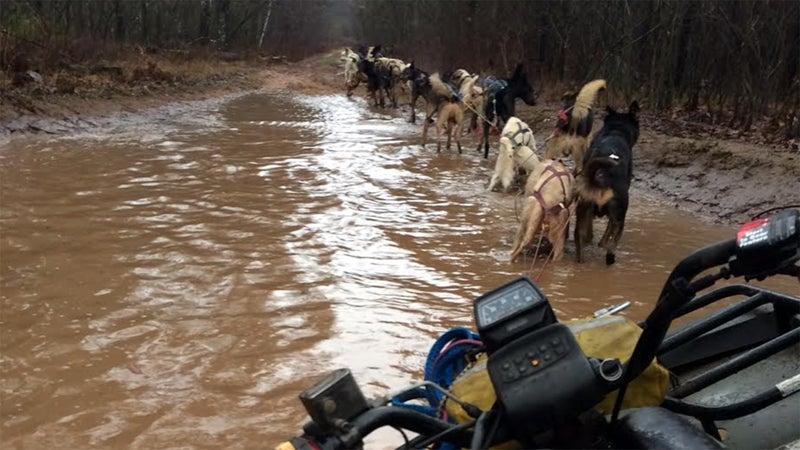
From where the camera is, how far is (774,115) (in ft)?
39.3

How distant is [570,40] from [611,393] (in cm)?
1822

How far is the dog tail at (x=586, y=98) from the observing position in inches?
363

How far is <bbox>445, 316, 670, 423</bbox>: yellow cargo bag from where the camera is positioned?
1876 mm

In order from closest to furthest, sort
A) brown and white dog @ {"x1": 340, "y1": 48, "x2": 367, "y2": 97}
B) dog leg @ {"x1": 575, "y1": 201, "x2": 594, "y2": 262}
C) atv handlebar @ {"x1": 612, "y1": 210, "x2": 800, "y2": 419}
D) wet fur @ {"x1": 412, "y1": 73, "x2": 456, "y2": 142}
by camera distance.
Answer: atv handlebar @ {"x1": 612, "y1": 210, "x2": 800, "y2": 419} < dog leg @ {"x1": 575, "y1": 201, "x2": 594, "y2": 262} < wet fur @ {"x1": 412, "y1": 73, "x2": 456, "y2": 142} < brown and white dog @ {"x1": 340, "y1": 48, "x2": 367, "y2": 97}

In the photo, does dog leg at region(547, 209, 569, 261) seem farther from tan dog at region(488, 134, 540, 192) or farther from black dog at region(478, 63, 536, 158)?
black dog at region(478, 63, 536, 158)

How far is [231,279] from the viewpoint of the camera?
630 centimetres

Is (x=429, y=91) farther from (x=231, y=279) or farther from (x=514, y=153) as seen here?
(x=231, y=279)

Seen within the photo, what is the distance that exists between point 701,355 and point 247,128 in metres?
16.0

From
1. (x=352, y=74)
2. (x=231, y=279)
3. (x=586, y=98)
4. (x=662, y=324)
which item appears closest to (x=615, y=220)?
(x=586, y=98)

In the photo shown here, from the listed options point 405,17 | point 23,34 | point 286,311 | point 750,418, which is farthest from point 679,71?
point 405,17

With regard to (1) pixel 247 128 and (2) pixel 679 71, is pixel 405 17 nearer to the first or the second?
(1) pixel 247 128

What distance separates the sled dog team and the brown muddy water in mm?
380

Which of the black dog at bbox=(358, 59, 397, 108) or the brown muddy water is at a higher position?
the black dog at bbox=(358, 59, 397, 108)

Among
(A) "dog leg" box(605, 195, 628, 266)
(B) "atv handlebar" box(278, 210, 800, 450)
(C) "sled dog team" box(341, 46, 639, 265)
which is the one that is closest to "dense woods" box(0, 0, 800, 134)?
(C) "sled dog team" box(341, 46, 639, 265)
